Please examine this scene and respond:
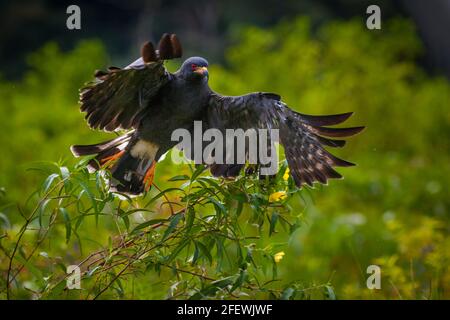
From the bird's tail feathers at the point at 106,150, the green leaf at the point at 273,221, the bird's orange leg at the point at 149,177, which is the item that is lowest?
the green leaf at the point at 273,221

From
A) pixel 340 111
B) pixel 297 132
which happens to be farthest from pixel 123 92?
pixel 340 111

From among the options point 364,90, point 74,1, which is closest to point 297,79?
point 364,90

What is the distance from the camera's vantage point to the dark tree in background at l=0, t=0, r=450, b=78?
9922 millimetres

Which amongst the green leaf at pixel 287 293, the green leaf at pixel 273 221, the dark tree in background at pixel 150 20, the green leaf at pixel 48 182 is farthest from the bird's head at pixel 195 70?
the dark tree in background at pixel 150 20

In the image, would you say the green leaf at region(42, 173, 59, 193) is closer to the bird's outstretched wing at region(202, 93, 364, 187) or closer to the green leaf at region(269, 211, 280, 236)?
the bird's outstretched wing at region(202, 93, 364, 187)

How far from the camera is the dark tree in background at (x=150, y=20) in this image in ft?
32.6

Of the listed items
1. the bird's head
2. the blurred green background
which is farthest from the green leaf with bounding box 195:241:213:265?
the blurred green background

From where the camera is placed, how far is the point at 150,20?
403 inches

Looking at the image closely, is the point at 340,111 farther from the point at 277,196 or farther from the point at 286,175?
the point at 277,196

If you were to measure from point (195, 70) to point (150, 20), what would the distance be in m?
7.05

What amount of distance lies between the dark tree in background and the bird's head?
6.07 metres

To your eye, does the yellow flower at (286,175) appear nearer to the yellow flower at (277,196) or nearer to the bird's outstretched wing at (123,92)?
the yellow flower at (277,196)
